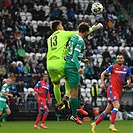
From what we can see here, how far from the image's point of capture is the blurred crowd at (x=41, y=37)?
31344mm

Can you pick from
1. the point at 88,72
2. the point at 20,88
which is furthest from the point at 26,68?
the point at 88,72

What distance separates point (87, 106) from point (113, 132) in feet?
38.1

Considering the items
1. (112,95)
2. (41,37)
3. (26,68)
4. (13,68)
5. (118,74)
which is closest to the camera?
(112,95)

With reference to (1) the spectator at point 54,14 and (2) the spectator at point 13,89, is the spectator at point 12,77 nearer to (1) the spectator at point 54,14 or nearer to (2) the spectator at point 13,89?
(2) the spectator at point 13,89


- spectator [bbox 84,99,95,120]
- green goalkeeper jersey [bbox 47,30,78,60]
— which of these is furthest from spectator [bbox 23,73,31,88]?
green goalkeeper jersey [bbox 47,30,78,60]

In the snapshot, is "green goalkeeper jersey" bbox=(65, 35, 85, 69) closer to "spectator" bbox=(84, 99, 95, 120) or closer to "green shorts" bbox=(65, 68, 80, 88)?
Result: "green shorts" bbox=(65, 68, 80, 88)

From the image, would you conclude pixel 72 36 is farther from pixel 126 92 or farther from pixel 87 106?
pixel 126 92

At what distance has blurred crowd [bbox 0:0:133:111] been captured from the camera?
31.3m

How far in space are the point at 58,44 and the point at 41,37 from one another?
64.2ft

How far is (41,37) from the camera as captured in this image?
34.4 metres

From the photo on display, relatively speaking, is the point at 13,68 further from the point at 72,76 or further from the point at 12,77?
the point at 72,76

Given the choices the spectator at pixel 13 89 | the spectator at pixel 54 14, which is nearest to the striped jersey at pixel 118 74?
the spectator at pixel 13 89

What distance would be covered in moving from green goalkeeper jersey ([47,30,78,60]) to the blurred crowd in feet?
50.1

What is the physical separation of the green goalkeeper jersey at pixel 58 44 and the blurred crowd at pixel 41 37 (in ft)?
50.1
